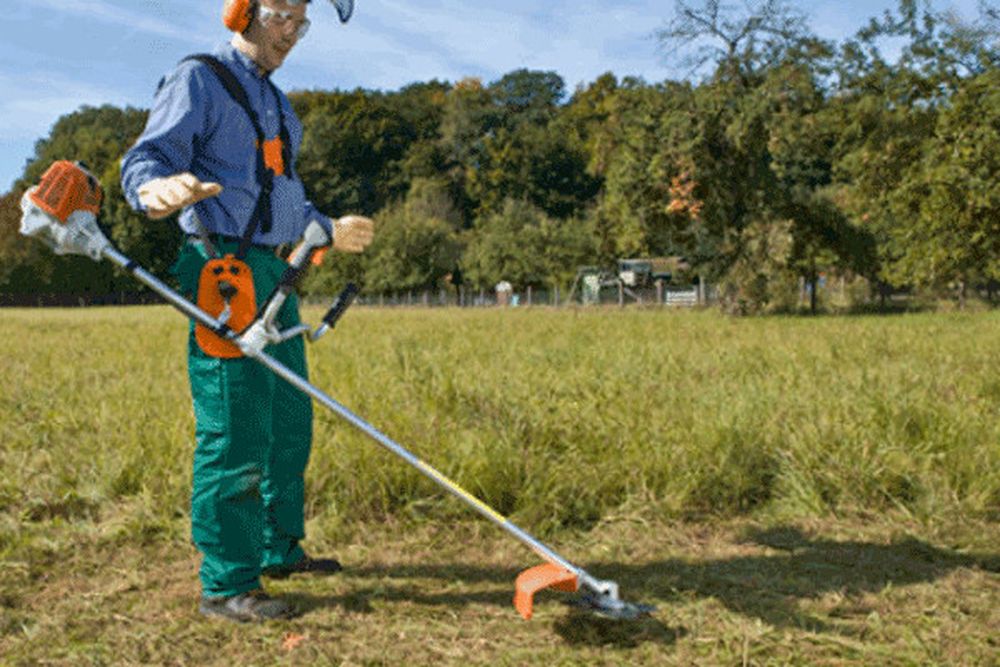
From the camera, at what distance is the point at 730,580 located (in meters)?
3.23

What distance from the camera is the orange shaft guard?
2.66 metres

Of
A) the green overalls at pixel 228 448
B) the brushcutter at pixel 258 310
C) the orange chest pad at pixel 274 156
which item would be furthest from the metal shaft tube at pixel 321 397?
the orange chest pad at pixel 274 156

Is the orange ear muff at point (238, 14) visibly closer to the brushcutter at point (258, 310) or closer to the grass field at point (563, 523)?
the brushcutter at point (258, 310)

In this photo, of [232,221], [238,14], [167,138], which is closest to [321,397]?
[232,221]

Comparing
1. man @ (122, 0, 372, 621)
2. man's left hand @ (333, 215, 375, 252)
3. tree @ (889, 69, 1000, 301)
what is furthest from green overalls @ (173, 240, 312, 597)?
tree @ (889, 69, 1000, 301)

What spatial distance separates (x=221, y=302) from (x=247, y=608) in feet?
3.43

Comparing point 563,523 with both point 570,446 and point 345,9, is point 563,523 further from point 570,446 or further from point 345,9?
point 345,9

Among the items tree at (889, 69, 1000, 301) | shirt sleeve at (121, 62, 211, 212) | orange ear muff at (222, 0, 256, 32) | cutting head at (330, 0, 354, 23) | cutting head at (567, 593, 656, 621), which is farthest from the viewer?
tree at (889, 69, 1000, 301)

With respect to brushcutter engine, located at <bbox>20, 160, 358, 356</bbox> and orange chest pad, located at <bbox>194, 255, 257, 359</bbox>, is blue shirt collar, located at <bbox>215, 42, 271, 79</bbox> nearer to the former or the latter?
brushcutter engine, located at <bbox>20, 160, 358, 356</bbox>

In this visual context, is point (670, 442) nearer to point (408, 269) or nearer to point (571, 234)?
point (571, 234)

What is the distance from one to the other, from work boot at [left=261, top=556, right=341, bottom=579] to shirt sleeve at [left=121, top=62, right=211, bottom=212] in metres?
1.48

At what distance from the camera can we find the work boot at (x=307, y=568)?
340cm

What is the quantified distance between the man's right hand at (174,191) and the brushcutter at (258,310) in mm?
259

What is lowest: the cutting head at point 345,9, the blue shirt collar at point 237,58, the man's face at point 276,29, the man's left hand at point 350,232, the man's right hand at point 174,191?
the man's left hand at point 350,232
